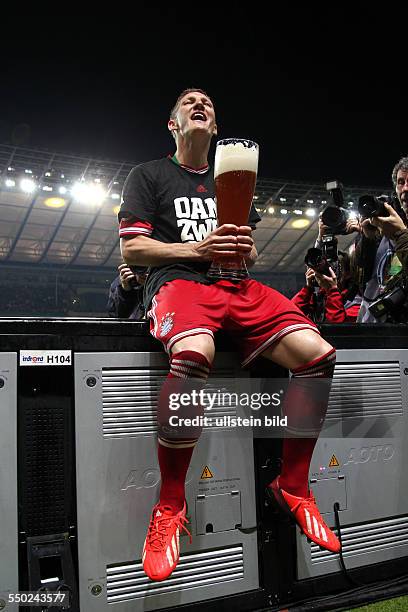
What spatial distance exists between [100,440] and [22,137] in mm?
13237

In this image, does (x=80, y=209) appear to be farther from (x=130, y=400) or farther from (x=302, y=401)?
(x=302, y=401)

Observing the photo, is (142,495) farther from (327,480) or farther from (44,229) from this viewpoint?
(44,229)

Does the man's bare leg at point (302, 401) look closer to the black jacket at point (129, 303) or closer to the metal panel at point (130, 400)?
the metal panel at point (130, 400)

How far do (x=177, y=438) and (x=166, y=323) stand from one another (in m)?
0.32

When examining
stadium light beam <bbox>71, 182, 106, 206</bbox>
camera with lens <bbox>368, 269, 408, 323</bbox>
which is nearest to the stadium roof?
stadium light beam <bbox>71, 182, 106, 206</bbox>

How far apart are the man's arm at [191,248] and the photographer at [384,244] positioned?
26.1 inches

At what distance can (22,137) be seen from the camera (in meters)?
13.0

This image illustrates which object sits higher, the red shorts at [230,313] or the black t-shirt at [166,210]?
the black t-shirt at [166,210]

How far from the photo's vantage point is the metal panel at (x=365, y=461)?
174 cm

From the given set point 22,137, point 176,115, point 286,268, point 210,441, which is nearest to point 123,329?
point 210,441

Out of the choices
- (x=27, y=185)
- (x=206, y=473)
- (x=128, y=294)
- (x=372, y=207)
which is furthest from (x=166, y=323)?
(x=27, y=185)

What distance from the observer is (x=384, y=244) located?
106 inches

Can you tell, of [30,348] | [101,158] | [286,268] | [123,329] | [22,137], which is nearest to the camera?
[30,348]

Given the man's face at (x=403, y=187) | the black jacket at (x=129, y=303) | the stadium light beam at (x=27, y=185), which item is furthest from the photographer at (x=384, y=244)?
the stadium light beam at (x=27, y=185)
